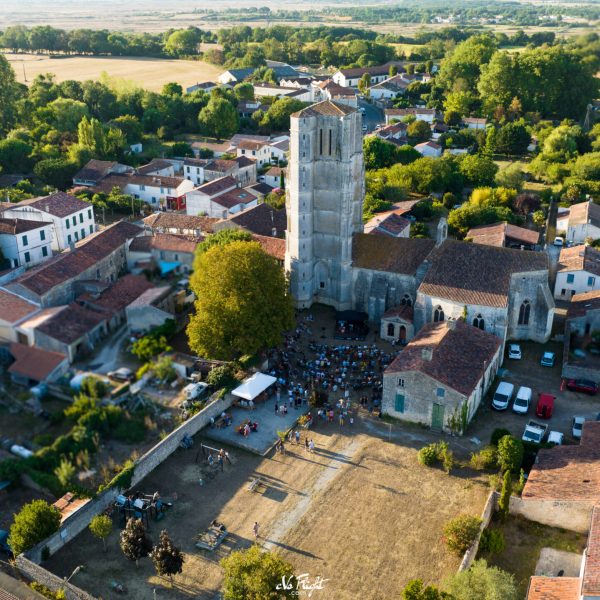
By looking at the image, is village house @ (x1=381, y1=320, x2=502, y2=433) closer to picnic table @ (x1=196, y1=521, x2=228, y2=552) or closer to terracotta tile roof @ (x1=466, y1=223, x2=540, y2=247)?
picnic table @ (x1=196, y1=521, x2=228, y2=552)

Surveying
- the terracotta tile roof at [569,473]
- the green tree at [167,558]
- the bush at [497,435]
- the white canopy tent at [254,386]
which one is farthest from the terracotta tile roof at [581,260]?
the green tree at [167,558]

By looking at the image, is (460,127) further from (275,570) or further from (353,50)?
(275,570)

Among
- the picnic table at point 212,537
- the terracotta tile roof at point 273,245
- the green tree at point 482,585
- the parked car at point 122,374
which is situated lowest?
the picnic table at point 212,537

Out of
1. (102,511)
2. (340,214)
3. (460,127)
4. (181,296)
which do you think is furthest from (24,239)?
(460,127)

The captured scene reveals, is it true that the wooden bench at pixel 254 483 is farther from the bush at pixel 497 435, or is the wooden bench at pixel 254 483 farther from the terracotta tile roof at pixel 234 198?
the terracotta tile roof at pixel 234 198

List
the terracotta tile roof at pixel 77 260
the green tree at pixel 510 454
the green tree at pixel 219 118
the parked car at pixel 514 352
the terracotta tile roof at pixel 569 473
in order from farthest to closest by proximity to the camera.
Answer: the green tree at pixel 219 118
the terracotta tile roof at pixel 77 260
the parked car at pixel 514 352
the green tree at pixel 510 454
the terracotta tile roof at pixel 569 473

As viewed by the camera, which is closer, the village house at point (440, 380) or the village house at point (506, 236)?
the village house at point (440, 380)

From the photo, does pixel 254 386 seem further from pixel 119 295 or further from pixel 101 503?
pixel 119 295
